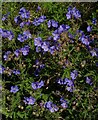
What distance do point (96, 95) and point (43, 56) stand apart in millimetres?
643

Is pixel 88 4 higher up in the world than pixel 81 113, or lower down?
higher up

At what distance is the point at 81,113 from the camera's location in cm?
350

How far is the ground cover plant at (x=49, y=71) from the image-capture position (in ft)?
11.5

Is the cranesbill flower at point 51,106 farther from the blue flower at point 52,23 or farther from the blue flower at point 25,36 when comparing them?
the blue flower at point 52,23

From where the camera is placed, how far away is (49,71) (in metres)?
3.67

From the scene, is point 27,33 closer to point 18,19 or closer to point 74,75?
point 18,19

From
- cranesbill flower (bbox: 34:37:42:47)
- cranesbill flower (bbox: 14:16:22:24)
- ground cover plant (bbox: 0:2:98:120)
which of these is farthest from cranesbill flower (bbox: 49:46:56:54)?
cranesbill flower (bbox: 14:16:22:24)

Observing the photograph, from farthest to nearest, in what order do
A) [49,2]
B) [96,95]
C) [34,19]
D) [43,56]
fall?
[49,2] → [34,19] → [43,56] → [96,95]

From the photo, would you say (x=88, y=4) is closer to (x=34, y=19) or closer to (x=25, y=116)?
(x=34, y=19)

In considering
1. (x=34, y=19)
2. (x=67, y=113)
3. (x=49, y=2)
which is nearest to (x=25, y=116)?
(x=67, y=113)

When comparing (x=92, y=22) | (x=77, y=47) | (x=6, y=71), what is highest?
(x=92, y=22)

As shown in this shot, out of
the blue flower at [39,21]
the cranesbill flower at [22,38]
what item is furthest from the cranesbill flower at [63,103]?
the blue flower at [39,21]

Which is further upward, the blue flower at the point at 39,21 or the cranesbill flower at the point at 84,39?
the blue flower at the point at 39,21

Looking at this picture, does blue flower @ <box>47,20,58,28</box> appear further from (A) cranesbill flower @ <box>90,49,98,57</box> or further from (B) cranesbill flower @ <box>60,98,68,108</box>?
(B) cranesbill flower @ <box>60,98,68,108</box>
